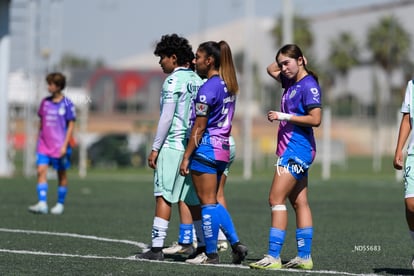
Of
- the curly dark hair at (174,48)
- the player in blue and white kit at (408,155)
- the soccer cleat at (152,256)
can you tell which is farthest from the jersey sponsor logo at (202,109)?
the player in blue and white kit at (408,155)

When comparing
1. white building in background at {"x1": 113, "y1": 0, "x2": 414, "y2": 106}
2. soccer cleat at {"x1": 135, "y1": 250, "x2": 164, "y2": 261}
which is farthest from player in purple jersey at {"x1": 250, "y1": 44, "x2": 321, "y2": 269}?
white building in background at {"x1": 113, "y1": 0, "x2": 414, "y2": 106}

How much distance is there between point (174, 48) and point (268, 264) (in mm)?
2369

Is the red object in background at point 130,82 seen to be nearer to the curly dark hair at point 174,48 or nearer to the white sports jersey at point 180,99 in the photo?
the curly dark hair at point 174,48

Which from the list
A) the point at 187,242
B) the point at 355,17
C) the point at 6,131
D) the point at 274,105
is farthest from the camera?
the point at 355,17

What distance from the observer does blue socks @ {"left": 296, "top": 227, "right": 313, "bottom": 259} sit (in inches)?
373

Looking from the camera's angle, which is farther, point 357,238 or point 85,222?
point 85,222

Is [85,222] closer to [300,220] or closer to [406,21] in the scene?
[300,220]

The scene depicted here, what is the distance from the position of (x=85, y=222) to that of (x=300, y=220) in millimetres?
5429

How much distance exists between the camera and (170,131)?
1001 cm

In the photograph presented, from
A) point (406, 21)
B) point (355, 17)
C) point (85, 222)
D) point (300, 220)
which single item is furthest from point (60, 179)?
point (355, 17)

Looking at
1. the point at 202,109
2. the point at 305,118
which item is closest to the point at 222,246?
the point at 202,109

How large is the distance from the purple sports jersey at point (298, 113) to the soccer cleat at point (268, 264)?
3.14 ft

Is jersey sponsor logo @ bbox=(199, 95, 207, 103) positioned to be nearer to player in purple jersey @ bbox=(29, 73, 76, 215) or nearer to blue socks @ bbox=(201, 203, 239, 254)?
blue socks @ bbox=(201, 203, 239, 254)

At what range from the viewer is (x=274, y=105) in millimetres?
63281
